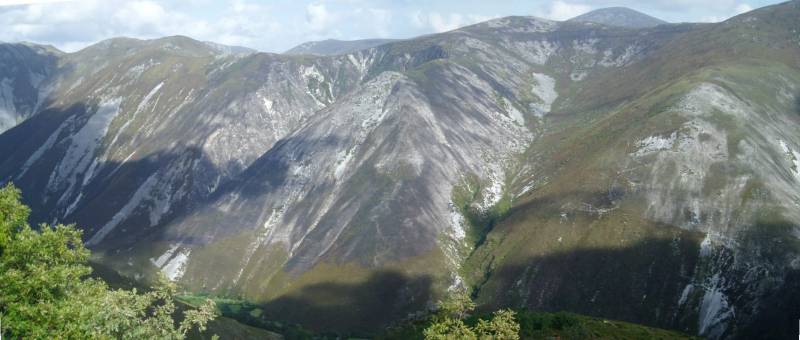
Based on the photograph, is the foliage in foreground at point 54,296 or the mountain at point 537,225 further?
the mountain at point 537,225

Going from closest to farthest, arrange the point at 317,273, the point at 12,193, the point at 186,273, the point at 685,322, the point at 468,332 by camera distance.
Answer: the point at 12,193 < the point at 468,332 < the point at 685,322 < the point at 317,273 < the point at 186,273

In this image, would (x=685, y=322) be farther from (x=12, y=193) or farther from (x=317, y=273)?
(x=12, y=193)

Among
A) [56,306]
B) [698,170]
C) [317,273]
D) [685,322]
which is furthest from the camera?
[317,273]

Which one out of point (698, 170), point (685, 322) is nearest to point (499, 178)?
point (698, 170)

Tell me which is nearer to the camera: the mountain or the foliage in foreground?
the foliage in foreground

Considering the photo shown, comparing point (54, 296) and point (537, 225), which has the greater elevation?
point (537, 225)

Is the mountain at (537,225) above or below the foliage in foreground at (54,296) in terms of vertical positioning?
above

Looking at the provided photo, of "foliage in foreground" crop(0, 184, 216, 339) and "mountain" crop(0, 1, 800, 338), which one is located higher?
"mountain" crop(0, 1, 800, 338)

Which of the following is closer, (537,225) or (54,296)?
(54,296)
